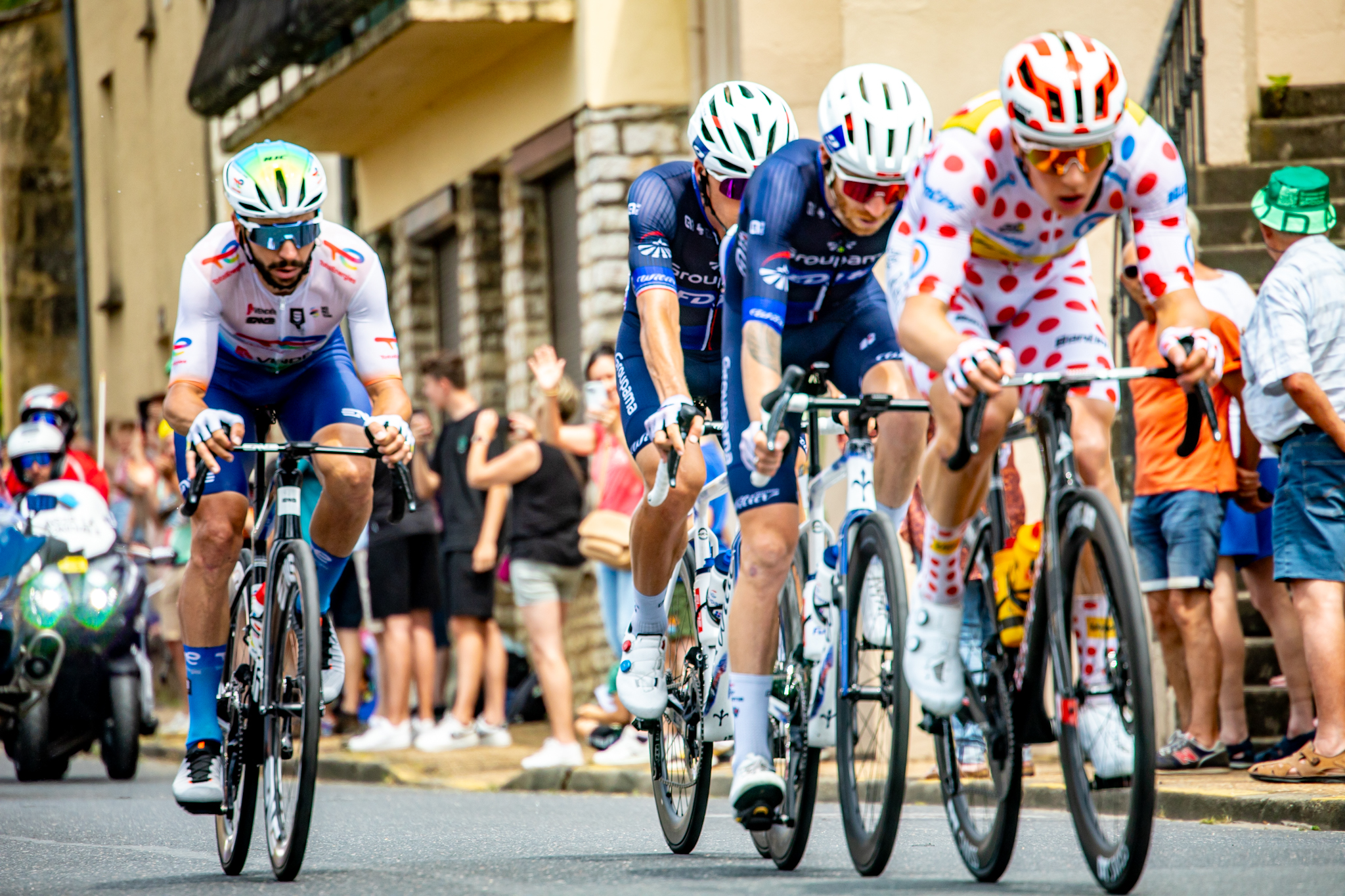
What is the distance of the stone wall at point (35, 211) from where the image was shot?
38250mm

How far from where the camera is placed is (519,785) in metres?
11.5

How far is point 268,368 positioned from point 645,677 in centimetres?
175

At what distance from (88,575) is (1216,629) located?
6.77 meters

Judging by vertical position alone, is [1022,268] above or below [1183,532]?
above

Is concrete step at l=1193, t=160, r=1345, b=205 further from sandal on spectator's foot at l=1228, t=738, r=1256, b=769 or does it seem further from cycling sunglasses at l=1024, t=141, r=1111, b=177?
cycling sunglasses at l=1024, t=141, r=1111, b=177

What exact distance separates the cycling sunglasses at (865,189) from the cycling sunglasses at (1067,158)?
82 centimetres

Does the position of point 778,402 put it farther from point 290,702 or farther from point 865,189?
point 290,702

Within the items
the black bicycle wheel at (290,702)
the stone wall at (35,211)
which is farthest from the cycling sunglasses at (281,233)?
the stone wall at (35,211)

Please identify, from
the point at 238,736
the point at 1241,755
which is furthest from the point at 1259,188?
the point at 238,736

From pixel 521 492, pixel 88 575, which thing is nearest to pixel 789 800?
pixel 521 492

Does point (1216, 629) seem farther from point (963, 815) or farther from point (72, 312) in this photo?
point (72, 312)

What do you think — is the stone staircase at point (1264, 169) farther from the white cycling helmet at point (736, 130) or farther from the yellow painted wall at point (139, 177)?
the yellow painted wall at point (139, 177)

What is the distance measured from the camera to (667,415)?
19.9ft

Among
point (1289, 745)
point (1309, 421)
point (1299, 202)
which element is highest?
point (1299, 202)
